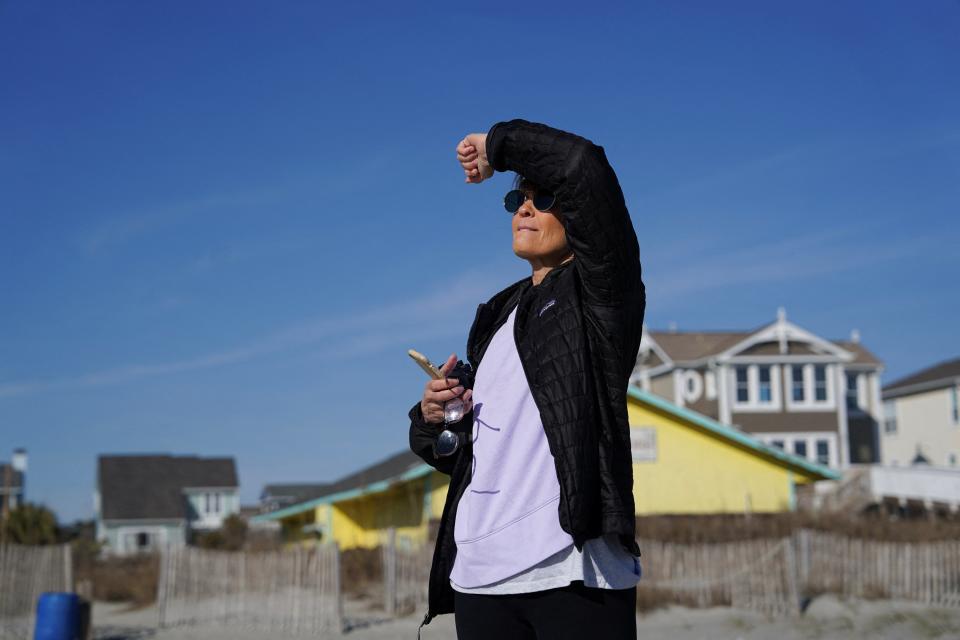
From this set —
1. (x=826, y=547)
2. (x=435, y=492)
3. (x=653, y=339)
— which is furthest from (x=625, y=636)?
(x=653, y=339)

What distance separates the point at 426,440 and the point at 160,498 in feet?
220

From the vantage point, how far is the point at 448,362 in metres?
2.66

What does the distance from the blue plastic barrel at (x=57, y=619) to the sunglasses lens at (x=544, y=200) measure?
11.0 metres

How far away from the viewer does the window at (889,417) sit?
48.0 metres

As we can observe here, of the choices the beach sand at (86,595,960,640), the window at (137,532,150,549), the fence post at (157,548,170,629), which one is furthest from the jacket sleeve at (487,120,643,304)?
the window at (137,532,150,549)

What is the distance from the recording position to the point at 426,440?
2.87m

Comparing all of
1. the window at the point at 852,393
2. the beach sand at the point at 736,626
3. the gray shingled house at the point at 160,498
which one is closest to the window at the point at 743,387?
the window at the point at 852,393

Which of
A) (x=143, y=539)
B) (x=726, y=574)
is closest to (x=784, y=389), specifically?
(x=726, y=574)

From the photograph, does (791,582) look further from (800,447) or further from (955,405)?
(955,405)

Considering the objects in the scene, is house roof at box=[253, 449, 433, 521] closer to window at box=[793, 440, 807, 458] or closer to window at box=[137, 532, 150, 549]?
window at box=[793, 440, 807, 458]

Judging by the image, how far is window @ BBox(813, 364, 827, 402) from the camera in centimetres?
4078

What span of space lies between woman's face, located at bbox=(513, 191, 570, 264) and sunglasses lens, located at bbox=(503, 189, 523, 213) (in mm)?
12

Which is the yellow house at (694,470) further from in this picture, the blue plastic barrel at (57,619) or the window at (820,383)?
the window at (820,383)

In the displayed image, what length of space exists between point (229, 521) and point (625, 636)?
55.7 meters
